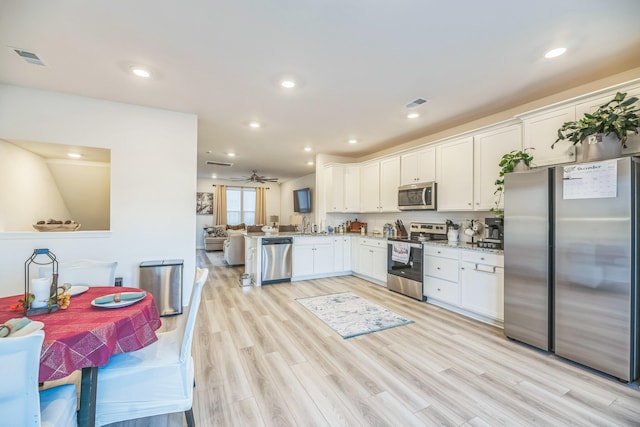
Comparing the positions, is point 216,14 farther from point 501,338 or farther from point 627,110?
point 501,338

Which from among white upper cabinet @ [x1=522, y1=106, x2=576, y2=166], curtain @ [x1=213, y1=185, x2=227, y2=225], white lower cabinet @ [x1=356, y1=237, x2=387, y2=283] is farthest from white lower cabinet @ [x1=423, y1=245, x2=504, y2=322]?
curtain @ [x1=213, y1=185, x2=227, y2=225]

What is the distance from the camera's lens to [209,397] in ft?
6.28

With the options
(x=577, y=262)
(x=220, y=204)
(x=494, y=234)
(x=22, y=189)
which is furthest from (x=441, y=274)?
(x=220, y=204)

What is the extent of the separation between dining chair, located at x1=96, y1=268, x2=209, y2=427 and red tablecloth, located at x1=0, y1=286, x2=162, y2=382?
0.45 feet

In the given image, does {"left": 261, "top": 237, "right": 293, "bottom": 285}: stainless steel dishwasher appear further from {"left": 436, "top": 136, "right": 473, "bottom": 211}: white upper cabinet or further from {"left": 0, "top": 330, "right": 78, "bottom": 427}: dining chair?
{"left": 0, "top": 330, "right": 78, "bottom": 427}: dining chair

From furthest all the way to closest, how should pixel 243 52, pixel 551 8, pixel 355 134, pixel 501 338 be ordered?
1. pixel 355 134
2. pixel 501 338
3. pixel 243 52
4. pixel 551 8

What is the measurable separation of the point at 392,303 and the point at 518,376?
183cm

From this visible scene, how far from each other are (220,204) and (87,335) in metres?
9.11

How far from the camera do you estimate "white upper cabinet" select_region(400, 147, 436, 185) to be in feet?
14.0

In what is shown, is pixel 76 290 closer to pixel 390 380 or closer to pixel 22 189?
pixel 390 380

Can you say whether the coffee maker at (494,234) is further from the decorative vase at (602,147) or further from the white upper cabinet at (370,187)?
the white upper cabinet at (370,187)

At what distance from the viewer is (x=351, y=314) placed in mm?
3471

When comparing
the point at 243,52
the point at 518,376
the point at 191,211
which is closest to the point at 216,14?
the point at 243,52

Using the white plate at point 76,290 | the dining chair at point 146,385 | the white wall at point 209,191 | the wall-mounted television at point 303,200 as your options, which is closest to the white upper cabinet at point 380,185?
the wall-mounted television at point 303,200
